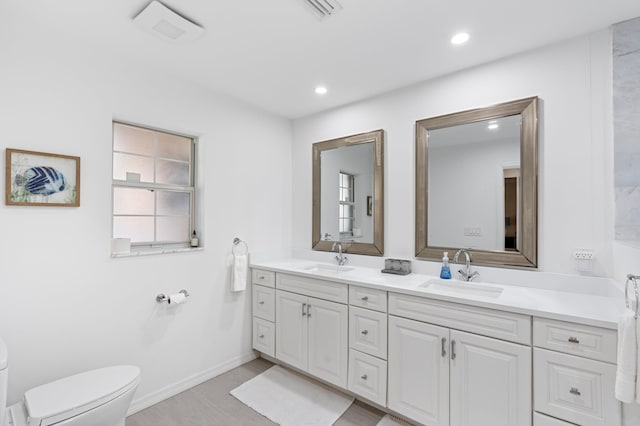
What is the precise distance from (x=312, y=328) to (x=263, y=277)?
27.4 inches

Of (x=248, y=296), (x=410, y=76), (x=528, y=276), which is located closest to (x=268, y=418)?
(x=248, y=296)

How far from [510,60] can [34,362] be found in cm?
354

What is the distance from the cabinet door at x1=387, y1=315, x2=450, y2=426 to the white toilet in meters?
1.58

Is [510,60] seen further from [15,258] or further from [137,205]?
[15,258]

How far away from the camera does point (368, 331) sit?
85.1 inches

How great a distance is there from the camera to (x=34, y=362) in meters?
1.79

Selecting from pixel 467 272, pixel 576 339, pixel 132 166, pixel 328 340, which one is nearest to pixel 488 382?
pixel 576 339

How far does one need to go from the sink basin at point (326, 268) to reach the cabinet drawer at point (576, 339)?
1.49 metres

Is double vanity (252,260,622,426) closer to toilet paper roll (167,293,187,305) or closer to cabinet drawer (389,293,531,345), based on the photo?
cabinet drawer (389,293,531,345)

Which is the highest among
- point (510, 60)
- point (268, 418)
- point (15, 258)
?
point (510, 60)

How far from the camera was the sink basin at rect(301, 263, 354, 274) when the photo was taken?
2.78 meters

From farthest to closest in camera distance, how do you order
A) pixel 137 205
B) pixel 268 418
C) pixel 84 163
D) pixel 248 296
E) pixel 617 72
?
pixel 248 296
pixel 137 205
pixel 268 418
pixel 84 163
pixel 617 72

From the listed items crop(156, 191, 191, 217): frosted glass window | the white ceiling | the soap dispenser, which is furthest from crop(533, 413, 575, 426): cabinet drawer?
crop(156, 191, 191, 217): frosted glass window

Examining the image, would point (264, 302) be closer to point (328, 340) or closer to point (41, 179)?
point (328, 340)
